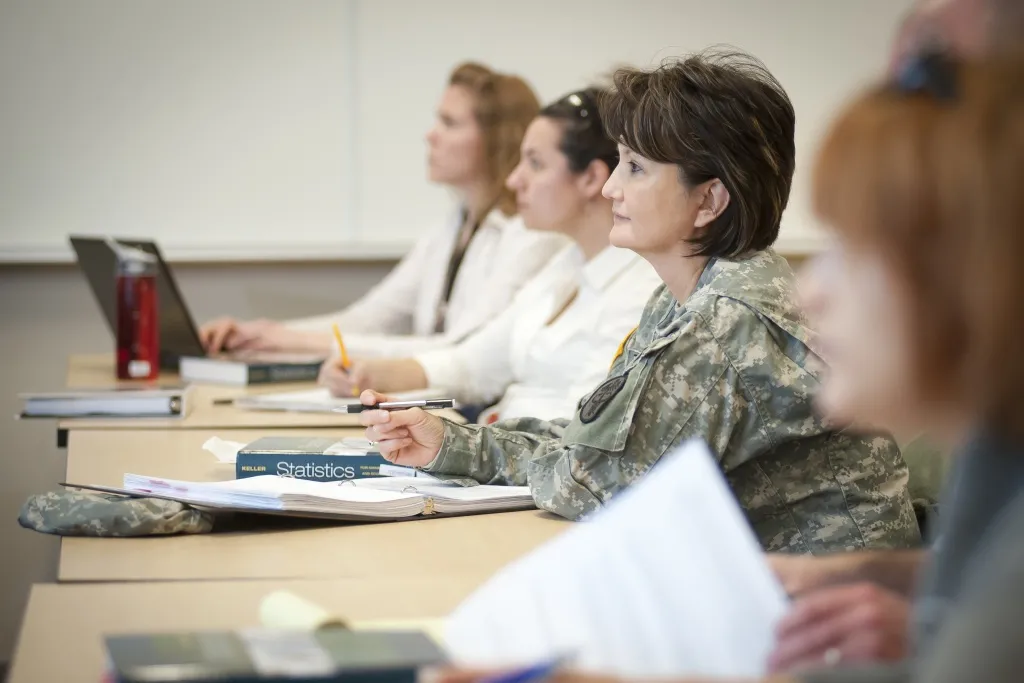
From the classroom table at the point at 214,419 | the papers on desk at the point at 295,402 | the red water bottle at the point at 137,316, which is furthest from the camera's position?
the red water bottle at the point at 137,316

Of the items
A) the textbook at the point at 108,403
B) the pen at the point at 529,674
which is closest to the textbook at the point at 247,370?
the textbook at the point at 108,403

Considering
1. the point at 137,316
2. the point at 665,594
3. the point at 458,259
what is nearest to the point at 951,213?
the point at 665,594

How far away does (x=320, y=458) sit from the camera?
165 centimetres

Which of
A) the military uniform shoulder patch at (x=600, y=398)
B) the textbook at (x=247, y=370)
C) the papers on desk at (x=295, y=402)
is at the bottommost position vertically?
the textbook at (x=247, y=370)

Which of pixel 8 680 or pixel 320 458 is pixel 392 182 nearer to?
pixel 320 458

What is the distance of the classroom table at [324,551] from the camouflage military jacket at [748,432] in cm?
12

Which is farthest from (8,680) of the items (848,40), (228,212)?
(848,40)

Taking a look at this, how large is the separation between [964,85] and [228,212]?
3264 mm

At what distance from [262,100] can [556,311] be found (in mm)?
1793

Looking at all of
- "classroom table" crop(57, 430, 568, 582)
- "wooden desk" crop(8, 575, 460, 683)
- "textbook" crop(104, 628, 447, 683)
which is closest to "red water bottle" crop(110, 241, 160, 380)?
"classroom table" crop(57, 430, 568, 582)

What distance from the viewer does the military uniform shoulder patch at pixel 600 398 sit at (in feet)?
4.80

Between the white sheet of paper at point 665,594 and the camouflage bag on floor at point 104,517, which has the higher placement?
the white sheet of paper at point 665,594

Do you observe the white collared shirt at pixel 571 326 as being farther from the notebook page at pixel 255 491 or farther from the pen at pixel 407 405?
the notebook page at pixel 255 491

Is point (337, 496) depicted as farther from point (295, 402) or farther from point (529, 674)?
point (295, 402)
